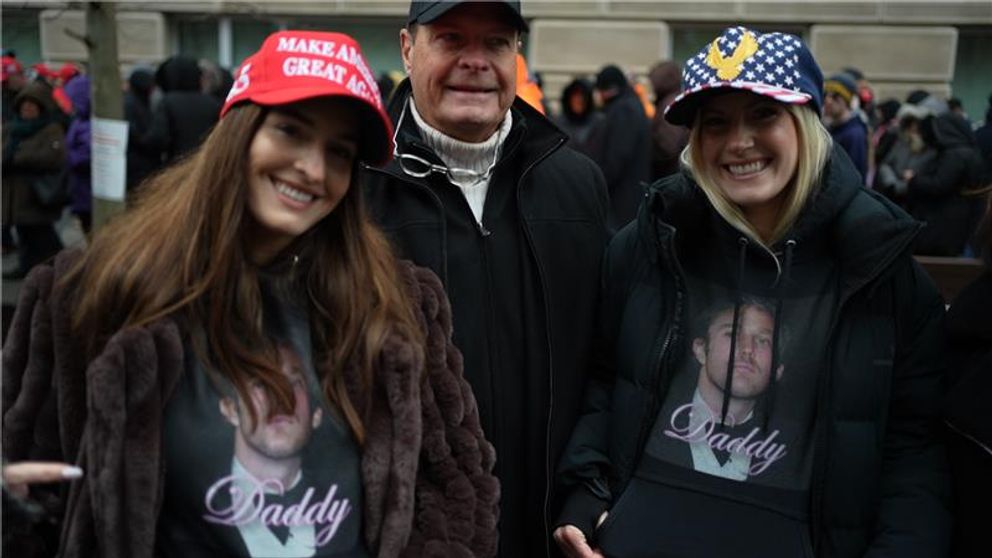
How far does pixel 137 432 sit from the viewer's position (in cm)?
183

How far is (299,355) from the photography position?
2.04 meters

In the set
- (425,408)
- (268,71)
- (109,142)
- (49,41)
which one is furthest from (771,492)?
(49,41)

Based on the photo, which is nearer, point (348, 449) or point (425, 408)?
point (348, 449)

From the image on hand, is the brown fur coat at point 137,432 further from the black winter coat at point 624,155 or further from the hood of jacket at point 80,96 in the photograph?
the hood of jacket at point 80,96

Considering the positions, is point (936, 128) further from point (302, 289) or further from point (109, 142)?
point (302, 289)

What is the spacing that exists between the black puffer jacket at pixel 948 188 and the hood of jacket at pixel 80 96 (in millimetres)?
7576

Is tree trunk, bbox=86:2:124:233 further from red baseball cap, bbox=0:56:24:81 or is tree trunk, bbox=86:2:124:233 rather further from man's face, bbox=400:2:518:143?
man's face, bbox=400:2:518:143

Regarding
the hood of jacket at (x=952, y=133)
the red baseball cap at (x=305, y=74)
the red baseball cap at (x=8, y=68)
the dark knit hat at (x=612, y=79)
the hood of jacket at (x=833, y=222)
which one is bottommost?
the hood of jacket at (x=952, y=133)

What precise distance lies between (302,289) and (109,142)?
5.04 m

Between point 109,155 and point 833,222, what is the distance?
542 centimetres

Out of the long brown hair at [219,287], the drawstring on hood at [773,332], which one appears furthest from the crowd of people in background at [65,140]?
the drawstring on hood at [773,332]

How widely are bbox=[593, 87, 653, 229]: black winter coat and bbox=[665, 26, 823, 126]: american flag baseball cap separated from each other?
5.42 metres

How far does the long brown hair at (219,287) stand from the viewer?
1900 millimetres

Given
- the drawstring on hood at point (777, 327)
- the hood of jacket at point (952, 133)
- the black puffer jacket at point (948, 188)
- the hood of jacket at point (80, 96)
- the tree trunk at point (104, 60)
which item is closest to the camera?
the drawstring on hood at point (777, 327)
